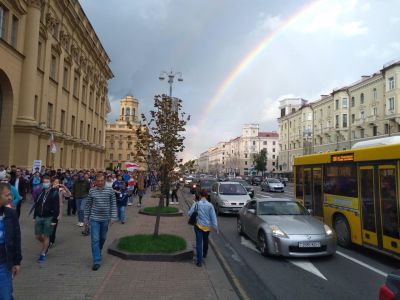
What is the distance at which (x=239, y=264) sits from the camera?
814cm

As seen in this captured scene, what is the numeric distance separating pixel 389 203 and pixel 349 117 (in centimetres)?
6016

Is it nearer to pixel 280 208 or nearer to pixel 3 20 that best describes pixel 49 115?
pixel 3 20

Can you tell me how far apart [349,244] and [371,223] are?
141 centimetres

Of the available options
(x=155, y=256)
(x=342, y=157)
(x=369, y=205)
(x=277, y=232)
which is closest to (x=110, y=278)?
(x=155, y=256)

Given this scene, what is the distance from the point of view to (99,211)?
7145mm

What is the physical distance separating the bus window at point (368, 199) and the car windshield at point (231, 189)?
907 centimetres

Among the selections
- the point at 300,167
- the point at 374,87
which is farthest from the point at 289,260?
the point at 374,87

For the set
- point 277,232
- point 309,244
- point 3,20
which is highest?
point 3,20

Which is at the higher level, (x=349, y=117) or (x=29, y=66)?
(x=349, y=117)

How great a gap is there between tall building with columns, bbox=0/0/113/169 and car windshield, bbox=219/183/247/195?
12.8m

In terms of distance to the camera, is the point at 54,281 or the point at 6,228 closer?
the point at 6,228

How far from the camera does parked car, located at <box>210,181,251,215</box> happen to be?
55.0 ft

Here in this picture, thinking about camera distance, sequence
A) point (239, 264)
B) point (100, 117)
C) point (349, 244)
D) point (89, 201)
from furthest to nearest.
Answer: point (100, 117) → point (349, 244) → point (239, 264) → point (89, 201)

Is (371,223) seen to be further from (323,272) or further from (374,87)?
(374,87)
